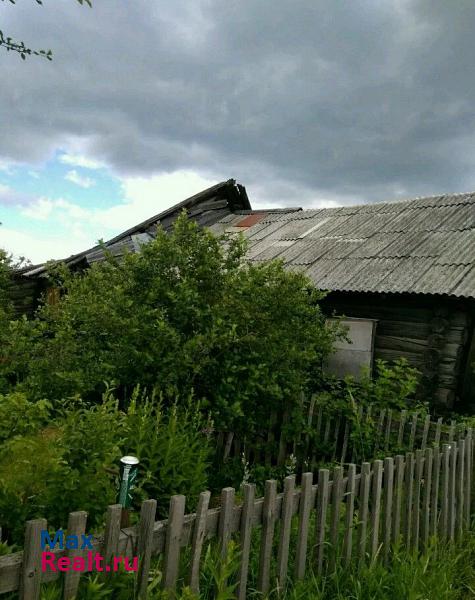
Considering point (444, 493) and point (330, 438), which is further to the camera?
point (330, 438)

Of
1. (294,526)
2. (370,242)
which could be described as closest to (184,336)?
(294,526)

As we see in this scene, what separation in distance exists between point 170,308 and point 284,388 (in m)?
1.71

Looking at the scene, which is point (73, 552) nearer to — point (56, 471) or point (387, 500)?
point (56, 471)

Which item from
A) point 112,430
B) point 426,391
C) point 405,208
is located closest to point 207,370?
point 112,430

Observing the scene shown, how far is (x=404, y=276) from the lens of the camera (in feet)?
31.3

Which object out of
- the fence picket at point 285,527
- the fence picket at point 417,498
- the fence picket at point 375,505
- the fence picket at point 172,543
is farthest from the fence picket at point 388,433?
the fence picket at point 172,543

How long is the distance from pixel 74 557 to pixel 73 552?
3 cm

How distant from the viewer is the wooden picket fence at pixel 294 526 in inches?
82.3

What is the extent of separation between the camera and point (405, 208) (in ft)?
44.9

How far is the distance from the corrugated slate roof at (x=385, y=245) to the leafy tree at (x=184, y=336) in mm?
1524

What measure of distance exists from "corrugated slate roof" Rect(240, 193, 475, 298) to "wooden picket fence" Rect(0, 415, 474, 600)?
3.96 m

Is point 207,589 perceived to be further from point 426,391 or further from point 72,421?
point 426,391

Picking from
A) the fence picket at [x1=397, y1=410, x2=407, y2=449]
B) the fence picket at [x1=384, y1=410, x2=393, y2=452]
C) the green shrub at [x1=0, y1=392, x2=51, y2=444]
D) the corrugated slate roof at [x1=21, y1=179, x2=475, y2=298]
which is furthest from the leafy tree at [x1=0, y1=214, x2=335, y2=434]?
the green shrub at [x1=0, y1=392, x2=51, y2=444]

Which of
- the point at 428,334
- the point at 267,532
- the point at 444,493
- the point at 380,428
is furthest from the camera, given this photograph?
the point at 428,334
